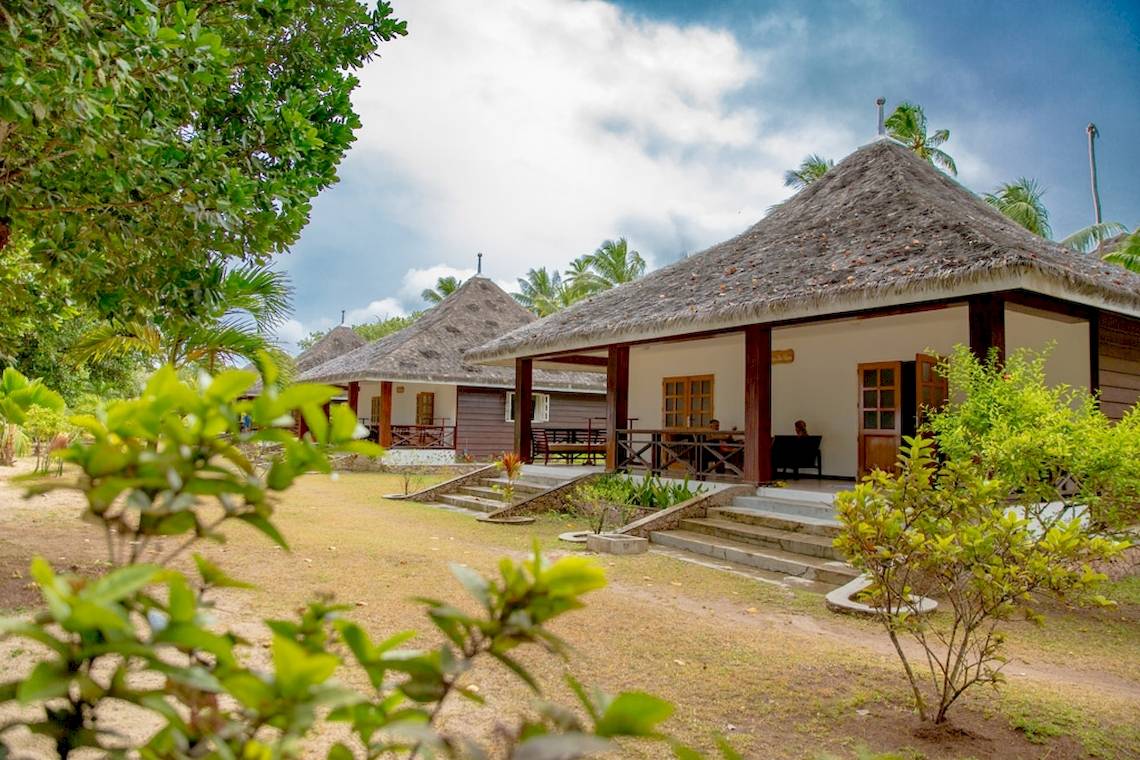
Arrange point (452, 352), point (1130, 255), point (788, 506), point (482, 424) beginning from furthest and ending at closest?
point (452, 352) < point (482, 424) < point (1130, 255) < point (788, 506)

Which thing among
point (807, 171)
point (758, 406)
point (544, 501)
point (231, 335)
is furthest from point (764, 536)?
point (807, 171)

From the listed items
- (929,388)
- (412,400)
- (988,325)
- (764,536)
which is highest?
(988,325)

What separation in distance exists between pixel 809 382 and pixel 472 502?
5617mm

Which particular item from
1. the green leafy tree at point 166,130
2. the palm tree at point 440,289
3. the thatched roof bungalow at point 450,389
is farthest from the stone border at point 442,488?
the palm tree at point 440,289

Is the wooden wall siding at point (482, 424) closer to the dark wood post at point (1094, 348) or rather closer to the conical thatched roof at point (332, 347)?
the conical thatched roof at point (332, 347)

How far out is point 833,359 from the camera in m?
11.4

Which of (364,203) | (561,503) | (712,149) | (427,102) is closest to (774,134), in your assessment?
(712,149)

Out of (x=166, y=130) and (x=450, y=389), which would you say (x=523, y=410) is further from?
(x=166, y=130)

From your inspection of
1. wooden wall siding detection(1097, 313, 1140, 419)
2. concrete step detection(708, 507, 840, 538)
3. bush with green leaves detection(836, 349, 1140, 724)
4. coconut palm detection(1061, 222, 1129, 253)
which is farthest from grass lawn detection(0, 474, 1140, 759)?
coconut palm detection(1061, 222, 1129, 253)

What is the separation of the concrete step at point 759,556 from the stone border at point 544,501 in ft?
8.74

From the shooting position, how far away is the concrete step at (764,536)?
743cm

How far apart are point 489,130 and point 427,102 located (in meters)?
3.89

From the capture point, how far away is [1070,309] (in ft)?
28.7

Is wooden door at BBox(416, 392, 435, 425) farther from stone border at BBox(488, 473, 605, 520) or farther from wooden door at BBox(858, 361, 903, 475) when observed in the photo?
wooden door at BBox(858, 361, 903, 475)
